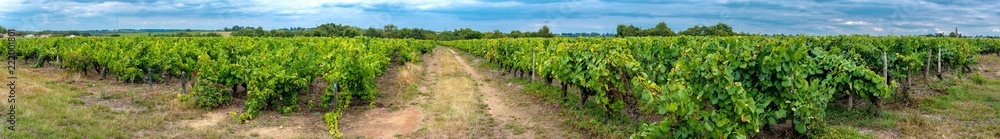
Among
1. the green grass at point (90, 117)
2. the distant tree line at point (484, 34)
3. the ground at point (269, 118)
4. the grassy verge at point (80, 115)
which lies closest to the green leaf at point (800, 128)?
the ground at point (269, 118)

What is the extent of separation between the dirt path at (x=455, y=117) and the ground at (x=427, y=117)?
0.02 meters

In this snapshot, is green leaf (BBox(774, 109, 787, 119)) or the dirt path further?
the dirt path

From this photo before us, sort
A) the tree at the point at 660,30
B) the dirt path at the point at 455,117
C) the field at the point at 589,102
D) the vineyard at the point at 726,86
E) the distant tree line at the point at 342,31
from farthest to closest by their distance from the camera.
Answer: the distant tree line at the point at 342,31, the tree at the point at 660,30, the dirt path at the point at 455,117, the field at the point at 589,102, the vineyard at the point at 726,86

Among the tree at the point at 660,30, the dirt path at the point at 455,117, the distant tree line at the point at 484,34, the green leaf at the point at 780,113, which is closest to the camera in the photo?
the green leaf at the point at 780,113

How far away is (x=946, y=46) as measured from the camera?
15781mm

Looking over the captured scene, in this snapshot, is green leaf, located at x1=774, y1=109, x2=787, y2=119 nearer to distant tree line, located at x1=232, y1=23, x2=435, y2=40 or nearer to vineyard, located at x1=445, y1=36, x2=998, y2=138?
vineyard, located at x1=445, y1=36, x2=998, y2=138

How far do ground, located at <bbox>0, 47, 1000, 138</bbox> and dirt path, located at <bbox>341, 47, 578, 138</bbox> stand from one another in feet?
0.05

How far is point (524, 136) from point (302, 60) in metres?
5.35

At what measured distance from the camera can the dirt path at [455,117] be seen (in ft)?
28.7

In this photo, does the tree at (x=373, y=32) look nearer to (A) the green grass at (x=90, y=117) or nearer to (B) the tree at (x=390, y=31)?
(B) the tree at (x=390, y=31)

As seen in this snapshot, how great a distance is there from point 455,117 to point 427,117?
0.47 m

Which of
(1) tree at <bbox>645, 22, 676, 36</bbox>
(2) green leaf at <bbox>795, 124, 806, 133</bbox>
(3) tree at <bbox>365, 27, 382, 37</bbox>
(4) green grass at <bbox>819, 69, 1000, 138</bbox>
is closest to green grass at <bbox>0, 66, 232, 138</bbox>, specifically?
(2) green leaf at <bbox>795, 124, 806, 133</bbox>

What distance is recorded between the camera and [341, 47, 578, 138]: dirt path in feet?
28.7

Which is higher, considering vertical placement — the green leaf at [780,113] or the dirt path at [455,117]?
the green leaf at [780,113]
